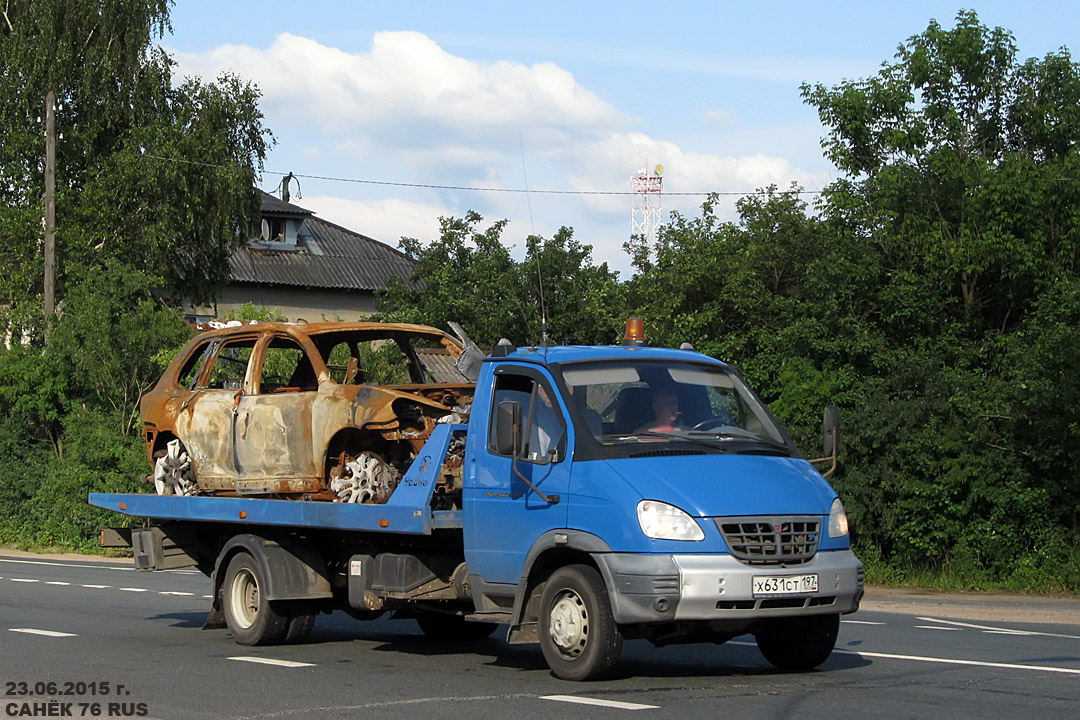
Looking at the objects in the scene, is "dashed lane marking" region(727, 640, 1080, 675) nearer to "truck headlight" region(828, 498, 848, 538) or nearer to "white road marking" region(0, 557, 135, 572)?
"truck headlight" region(828, 498, 848, 538)

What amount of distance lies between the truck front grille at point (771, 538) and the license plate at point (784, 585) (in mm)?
106

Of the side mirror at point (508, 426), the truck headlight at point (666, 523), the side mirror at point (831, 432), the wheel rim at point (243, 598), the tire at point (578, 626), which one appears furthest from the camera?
the wheel rim at point (243, 598)

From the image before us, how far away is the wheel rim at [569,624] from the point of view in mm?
8906

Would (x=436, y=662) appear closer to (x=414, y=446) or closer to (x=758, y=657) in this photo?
(x=414, y=446)

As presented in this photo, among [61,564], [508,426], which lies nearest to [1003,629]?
[508,426]

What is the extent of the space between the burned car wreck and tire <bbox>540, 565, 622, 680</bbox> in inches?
58.1

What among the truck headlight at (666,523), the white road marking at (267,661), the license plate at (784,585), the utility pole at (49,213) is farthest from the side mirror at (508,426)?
the utility pole at (49,213)

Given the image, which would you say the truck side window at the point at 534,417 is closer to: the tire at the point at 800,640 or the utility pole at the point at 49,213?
the tire at the point at 800,640

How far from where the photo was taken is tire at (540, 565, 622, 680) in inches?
344

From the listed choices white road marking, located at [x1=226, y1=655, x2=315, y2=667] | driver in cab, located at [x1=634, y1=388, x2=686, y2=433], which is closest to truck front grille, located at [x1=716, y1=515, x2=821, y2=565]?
driver in cab, located at [x1=634, y1=388, x2=686, y2=433]

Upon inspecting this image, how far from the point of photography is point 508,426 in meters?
9.20

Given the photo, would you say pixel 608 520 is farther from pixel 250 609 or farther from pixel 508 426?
pixel 250 609

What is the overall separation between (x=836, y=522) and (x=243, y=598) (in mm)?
5434

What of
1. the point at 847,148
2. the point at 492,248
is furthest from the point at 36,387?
the point at 847,148
